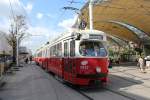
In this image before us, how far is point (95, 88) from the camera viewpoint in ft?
A: 67.5

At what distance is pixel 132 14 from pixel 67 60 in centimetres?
3197

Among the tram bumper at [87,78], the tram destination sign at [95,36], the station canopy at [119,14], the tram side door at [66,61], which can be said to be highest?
the station canopy at [119,14]

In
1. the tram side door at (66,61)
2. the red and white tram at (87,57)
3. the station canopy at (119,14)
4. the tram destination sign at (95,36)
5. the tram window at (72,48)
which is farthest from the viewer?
the station canopy at (119,14)

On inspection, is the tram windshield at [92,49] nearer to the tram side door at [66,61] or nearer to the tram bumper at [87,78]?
the tram bumper at [87,78]

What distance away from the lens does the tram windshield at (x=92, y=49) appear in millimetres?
19234

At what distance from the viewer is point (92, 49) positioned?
19.5 meters

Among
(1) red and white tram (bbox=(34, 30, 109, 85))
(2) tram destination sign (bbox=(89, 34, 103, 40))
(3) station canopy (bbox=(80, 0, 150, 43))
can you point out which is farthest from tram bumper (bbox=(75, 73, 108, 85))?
(3) station canopy (bbox=(80, 0, 150, 43))

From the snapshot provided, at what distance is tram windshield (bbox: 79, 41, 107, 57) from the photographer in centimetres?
1923

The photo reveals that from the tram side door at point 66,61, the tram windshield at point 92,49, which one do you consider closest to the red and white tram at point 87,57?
the tram windshield at point 92,49

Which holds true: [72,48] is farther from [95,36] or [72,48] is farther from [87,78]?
[87,78]

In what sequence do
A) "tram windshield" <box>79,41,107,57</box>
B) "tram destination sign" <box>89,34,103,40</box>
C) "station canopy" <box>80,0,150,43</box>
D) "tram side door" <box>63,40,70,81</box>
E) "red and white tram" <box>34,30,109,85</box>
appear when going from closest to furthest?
1. "red and white tram" <box>34,30,109,85</box>
2. "tram windshield" <box>79,41,107,57</box>
3. "tram destination sign" <box>89,34,103,40</box>
4. "tram side door" <box>63,40,70,81</box>
5. "station canopy" <box>80,0,150,43</box>

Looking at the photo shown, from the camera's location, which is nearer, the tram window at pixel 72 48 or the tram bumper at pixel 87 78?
the tram bumper at pixel 87 78

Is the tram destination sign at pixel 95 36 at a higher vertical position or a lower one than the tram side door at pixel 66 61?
higher

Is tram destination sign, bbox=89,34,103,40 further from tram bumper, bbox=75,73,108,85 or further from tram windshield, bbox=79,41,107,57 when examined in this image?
tram bumper, bbox=75,73,108,85
